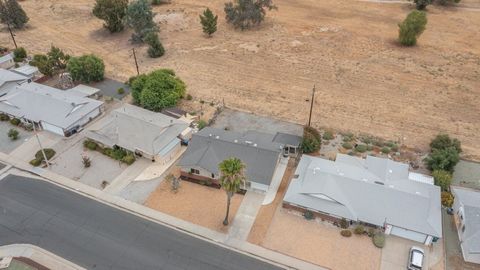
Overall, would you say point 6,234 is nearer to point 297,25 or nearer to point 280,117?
point 280,117

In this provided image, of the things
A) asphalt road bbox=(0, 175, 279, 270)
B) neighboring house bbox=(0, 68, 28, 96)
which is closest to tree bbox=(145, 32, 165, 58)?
neighboring house bbox=(0, 68, 28, 96)

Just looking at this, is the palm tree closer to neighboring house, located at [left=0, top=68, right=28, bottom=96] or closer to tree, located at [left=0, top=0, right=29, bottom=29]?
neighboring house, located at [left=0, top=68, right=28, bottom=96]

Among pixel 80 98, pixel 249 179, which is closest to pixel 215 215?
pixel 249 179

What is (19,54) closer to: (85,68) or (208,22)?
(85,68)

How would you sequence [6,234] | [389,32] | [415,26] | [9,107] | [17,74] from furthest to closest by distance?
[389,32], [415,26], [17,74], [9,107], [6,234]

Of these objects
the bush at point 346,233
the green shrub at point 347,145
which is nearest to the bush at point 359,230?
the bush at point 346,233

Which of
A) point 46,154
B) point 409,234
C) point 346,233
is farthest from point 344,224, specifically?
point 46,154
